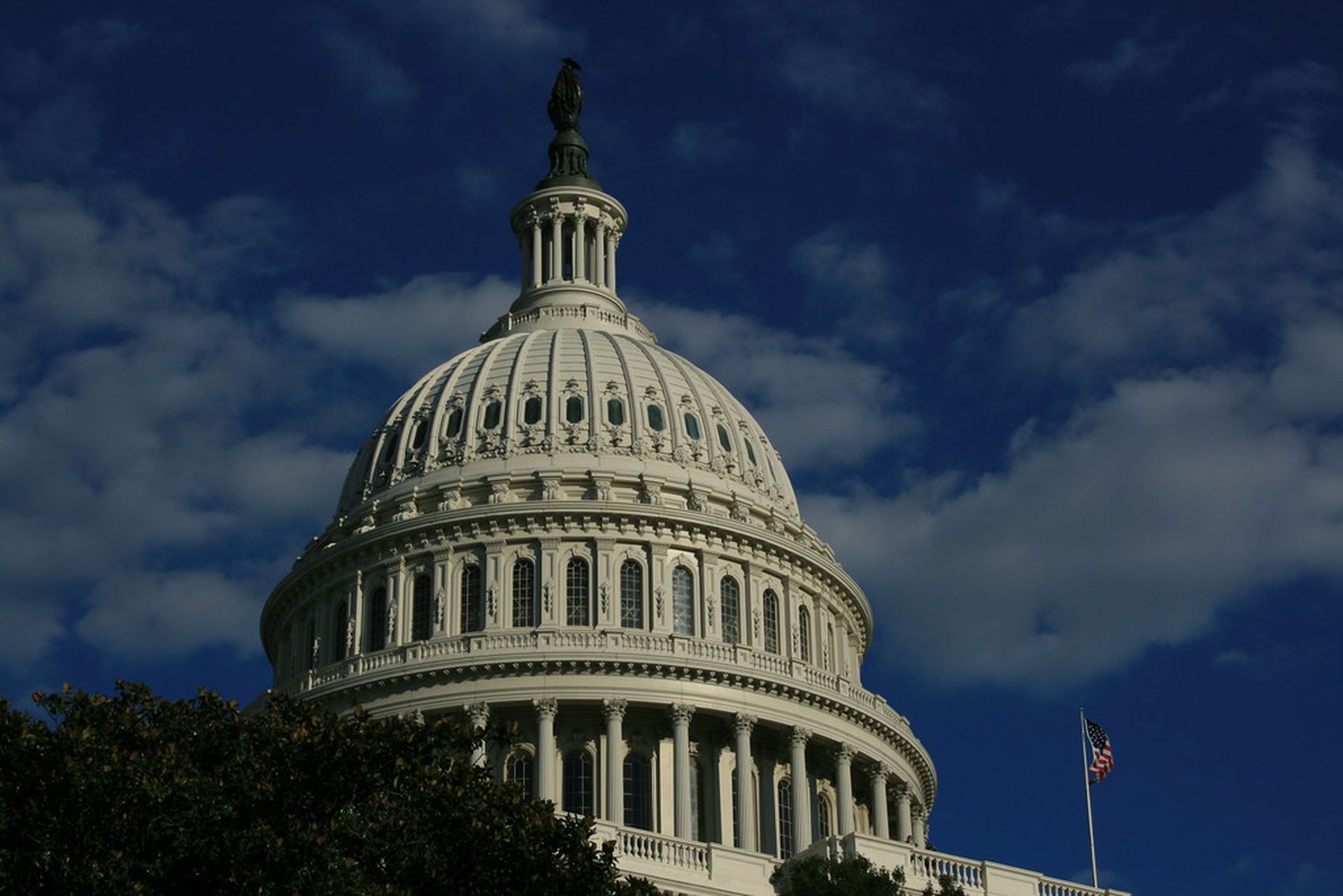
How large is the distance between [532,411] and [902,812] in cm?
2163

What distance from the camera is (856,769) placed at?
8662 centimetres

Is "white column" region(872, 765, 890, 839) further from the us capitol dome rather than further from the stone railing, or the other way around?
the stone railing

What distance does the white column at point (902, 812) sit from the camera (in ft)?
286

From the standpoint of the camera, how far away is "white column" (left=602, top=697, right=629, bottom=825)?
7875cm

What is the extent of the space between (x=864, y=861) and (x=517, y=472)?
38.7 meters

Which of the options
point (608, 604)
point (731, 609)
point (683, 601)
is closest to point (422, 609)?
point (608, 604)

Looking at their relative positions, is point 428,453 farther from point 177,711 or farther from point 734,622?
point 177,711

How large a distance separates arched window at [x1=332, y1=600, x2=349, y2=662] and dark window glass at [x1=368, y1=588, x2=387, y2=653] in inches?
42.3

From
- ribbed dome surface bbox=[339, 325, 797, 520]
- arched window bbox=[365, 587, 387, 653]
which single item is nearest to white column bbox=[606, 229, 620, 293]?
ribbed dome surface bbox=[339, 325, 797, 520]

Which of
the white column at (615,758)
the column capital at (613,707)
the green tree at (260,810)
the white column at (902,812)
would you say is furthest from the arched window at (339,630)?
the green tree at (260,810)

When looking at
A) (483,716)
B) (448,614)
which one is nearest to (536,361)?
(448,614)

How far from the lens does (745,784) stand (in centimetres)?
8050

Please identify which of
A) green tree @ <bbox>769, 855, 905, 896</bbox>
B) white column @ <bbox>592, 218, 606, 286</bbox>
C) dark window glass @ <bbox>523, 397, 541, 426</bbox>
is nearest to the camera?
green tree @ <bbox>769, 855, 905, 896</bbox>

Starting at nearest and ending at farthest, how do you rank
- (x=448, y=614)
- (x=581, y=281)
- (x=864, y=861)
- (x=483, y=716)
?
(x=864, y=861)
(x=483, y=716)
(x=448, y=614)
(x=581, y=281)
